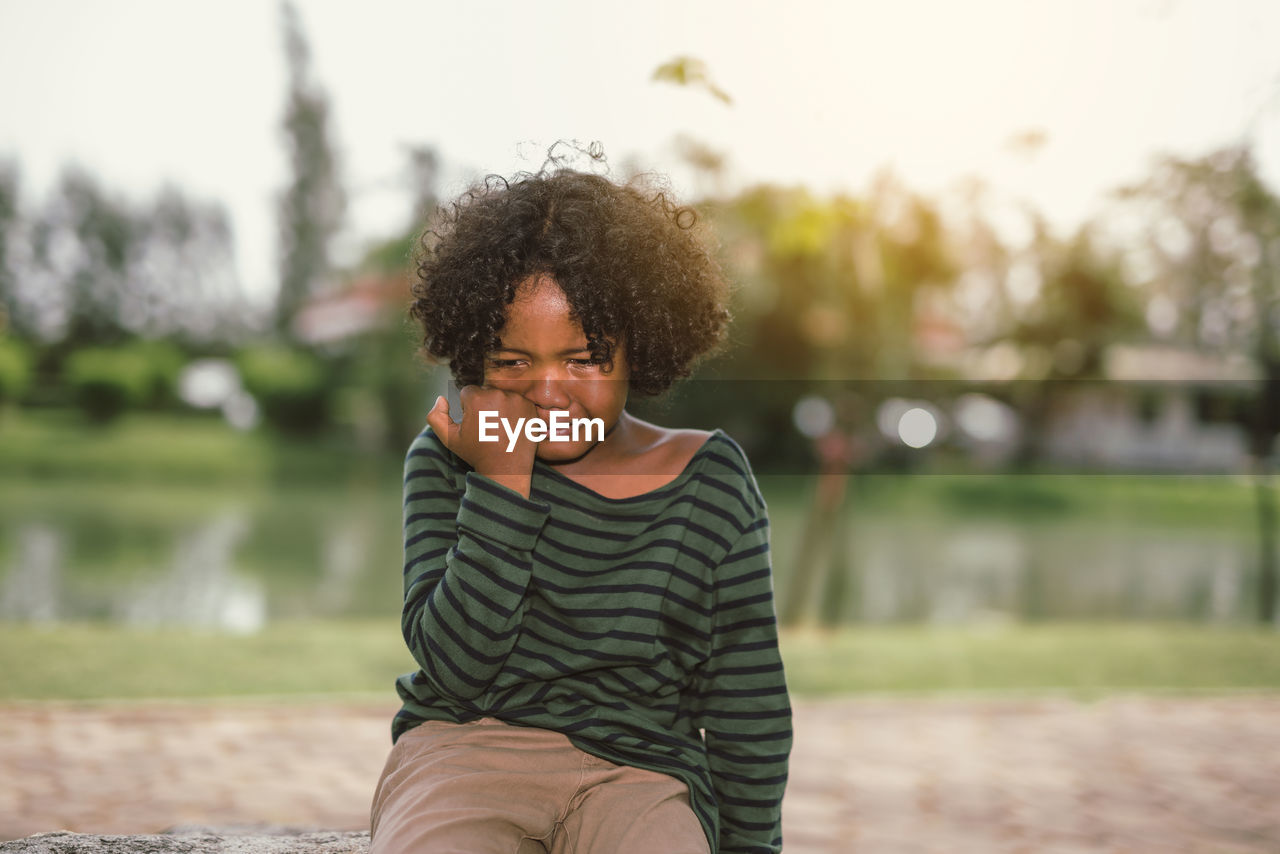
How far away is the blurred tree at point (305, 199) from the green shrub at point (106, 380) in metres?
1.97

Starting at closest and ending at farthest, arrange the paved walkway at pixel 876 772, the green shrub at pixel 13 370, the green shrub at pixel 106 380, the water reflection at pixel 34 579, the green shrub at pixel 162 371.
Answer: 1. the paved walkway at pixel 876 772
2. the water reflection at pixel 34 579
3. the green shrub at pixel 13 370
4. the green shrub at pixel 106 380
5. the green shrub at pixel 162 371

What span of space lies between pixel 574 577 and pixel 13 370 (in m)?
12.7

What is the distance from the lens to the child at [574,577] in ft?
4.23

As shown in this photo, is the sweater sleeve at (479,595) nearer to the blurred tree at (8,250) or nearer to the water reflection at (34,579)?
the water reflection at (34,579)

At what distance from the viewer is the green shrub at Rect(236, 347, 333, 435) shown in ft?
47.3

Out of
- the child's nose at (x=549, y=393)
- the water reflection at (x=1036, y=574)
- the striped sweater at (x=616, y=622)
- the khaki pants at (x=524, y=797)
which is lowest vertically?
the water reflection at (x=1036, y=574)

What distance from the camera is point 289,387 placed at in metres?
14.7

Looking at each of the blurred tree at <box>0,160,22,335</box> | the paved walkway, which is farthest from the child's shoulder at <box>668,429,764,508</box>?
the blurred tree at <box>0,160,22,335</box>

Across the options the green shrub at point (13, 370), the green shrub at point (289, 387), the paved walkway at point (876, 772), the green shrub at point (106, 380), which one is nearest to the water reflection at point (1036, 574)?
the paved walkway at point (876, 772)

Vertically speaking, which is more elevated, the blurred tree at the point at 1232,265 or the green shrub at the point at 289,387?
the blurred tree at the point at 1232,265

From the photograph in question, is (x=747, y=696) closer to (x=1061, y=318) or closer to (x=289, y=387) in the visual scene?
(x=289, y=387)

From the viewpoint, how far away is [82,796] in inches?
118

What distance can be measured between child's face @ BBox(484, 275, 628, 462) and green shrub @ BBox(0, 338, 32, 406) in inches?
462
